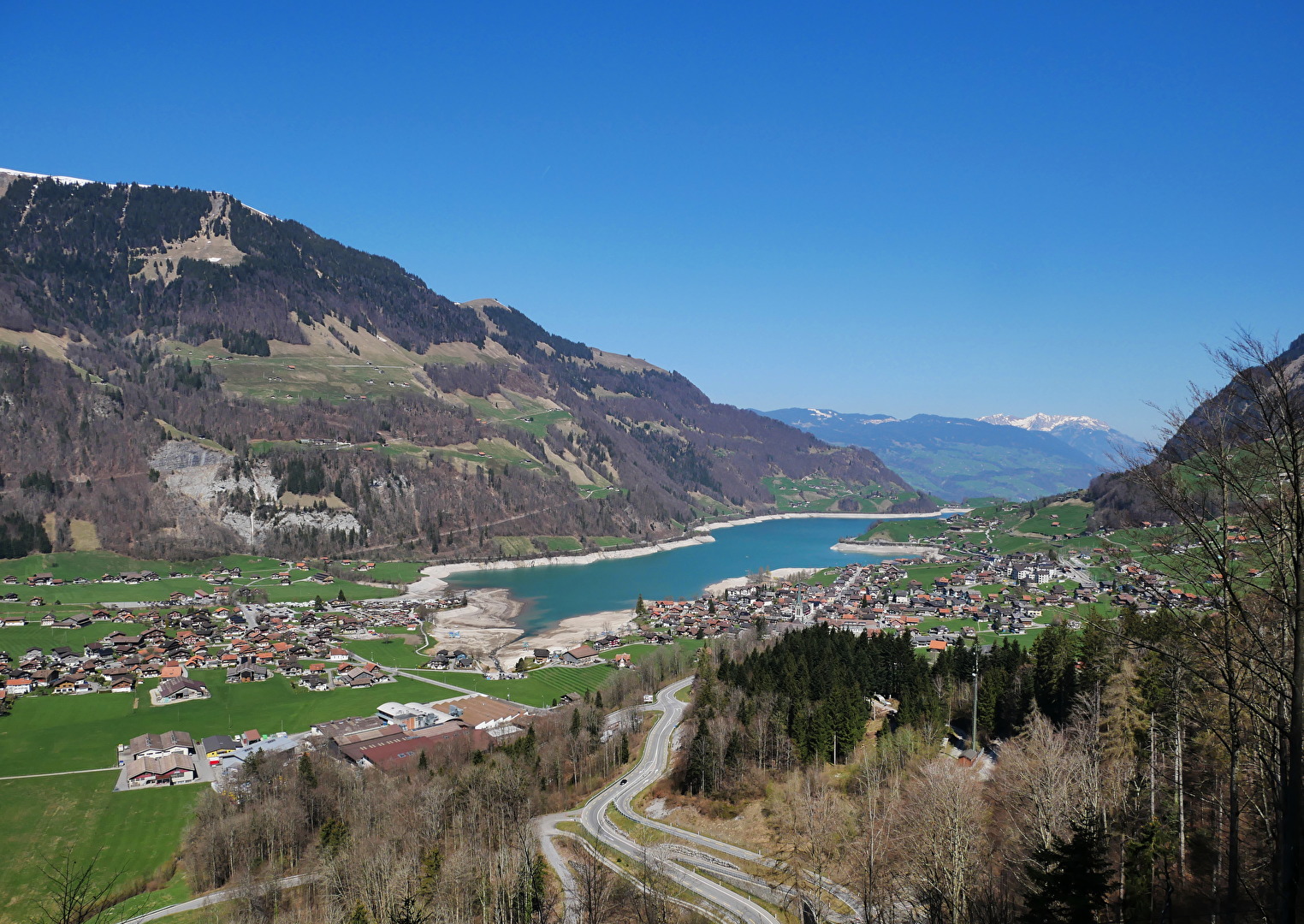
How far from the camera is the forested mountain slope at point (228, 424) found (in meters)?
106

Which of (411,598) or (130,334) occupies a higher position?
(130,334)

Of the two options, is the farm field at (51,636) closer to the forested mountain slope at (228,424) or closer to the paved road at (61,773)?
the paved road at (61,773)

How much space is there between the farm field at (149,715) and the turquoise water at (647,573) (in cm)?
2425

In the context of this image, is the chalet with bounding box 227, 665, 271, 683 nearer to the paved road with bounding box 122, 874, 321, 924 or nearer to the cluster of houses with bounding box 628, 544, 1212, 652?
the cluster of houses with bounding box 628, 544, 1212, 652

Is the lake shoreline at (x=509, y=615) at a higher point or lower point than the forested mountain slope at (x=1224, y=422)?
lower

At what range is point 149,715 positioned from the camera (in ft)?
145

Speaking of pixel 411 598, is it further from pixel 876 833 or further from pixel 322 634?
pixel 876 833

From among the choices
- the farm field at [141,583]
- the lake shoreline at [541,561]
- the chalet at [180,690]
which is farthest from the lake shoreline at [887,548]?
the chalet at [180,690]

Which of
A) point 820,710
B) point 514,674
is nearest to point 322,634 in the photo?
point 514,674

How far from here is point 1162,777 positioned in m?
16.8

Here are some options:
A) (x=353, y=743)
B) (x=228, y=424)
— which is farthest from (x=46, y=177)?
(x=353, y=743)

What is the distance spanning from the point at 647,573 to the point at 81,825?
8366cm

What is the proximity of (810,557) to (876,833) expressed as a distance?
10786 centimetres

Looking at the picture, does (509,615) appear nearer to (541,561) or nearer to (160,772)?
(541,561)
